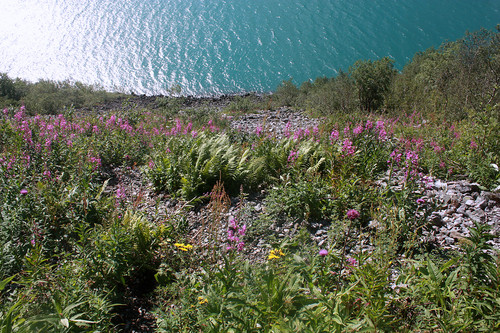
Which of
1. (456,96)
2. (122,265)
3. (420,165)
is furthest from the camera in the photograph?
(456,96)

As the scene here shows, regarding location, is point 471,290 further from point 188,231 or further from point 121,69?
point 121,69

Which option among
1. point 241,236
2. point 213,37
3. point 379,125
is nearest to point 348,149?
point 379,125

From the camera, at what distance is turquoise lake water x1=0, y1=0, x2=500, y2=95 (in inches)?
1030

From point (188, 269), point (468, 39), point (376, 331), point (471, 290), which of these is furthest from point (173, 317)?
point (468, 39)

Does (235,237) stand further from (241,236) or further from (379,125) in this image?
(379,125)

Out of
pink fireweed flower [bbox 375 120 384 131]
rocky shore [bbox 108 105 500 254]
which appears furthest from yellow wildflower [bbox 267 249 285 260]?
pink fireweed flower [bbox 375 120 384 131]

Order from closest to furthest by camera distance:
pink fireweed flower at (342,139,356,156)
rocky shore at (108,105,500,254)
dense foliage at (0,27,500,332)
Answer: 1. dense foliage at (0,27,500,332)
2. rocky shore at (108,105,500,254)
3. pink fireweed flower at (342,139,356,156)

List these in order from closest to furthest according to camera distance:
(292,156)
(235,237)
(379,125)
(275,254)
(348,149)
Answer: (235,237) < (275,254) < (348,149) < (292,156) < (379,125)

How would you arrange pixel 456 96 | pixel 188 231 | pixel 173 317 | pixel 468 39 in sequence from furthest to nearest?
1. pixel 468 39
2. pixel 456 96
3. pixel 188 231
4. pixel 173 317

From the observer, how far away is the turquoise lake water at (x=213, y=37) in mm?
26172

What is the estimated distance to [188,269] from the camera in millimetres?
3887

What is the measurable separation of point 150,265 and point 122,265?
0.51 meters

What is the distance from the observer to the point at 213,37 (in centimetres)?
3048

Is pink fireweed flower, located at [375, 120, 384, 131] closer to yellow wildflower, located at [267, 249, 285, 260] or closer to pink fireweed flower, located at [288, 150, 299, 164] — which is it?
pink fireweed flower, located at [288, 150, 299, 164]
